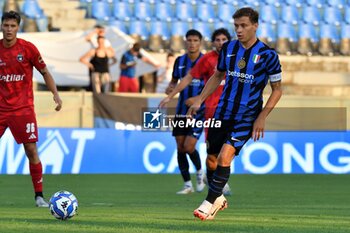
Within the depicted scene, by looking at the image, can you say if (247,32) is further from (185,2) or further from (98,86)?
(185,2)

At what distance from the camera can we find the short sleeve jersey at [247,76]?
8.70 m

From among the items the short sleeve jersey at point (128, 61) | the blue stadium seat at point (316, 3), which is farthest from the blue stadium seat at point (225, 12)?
the short sleeve jersey at point (128, 61)

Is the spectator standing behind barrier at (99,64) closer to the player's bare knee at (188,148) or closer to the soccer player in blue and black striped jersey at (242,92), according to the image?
the player's bare knee at (188,148)

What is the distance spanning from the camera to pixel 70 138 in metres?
17.4

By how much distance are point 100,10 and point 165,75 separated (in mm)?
3040

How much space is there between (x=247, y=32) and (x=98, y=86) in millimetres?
11977

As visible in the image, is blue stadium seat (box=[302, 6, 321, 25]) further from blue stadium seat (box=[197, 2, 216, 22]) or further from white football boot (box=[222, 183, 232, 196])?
white football boot (box=[222, 183, 232, 196])

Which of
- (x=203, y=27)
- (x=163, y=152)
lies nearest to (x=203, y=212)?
(x=163, y=152)

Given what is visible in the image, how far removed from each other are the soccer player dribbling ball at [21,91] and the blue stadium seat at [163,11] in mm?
13425

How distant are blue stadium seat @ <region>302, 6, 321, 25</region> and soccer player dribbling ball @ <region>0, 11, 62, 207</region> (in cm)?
1478

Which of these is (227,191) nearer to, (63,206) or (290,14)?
(63,206)

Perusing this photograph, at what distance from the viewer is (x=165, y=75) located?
2128 centimetres

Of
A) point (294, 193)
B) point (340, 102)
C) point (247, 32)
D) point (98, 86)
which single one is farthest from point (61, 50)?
point (247, 32)

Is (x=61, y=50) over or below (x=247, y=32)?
below
